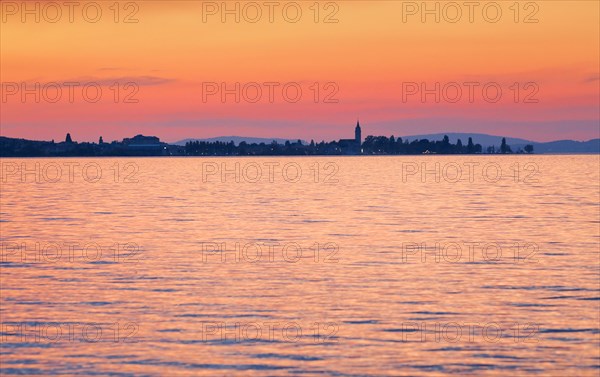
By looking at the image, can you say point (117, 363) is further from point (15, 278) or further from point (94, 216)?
point (94, 216)

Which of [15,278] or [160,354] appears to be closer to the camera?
[160,354]

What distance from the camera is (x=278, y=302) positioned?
90.3 feet

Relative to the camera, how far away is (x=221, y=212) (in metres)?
69.4

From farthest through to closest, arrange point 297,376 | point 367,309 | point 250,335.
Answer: point 367,309 → point 250,335 → point 297,376

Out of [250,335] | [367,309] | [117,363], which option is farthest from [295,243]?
[117,363]

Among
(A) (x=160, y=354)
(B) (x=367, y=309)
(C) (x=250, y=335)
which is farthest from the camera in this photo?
(B) (x=367, y=309)

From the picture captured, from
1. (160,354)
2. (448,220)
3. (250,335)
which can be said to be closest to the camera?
(160,354)

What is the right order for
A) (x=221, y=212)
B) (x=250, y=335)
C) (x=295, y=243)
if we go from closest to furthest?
(x=250, y=335), (x=295, y=243), (x=221, y=212)

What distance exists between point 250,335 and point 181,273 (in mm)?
11241

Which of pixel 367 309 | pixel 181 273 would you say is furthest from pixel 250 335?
pixel 181 273

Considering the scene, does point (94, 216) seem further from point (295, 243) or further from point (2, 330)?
point (2, 330)

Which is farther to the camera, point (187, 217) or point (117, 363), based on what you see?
point (187, 217)

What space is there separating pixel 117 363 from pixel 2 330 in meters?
4.77

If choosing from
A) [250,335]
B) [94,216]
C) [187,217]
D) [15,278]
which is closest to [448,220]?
[187,217]
